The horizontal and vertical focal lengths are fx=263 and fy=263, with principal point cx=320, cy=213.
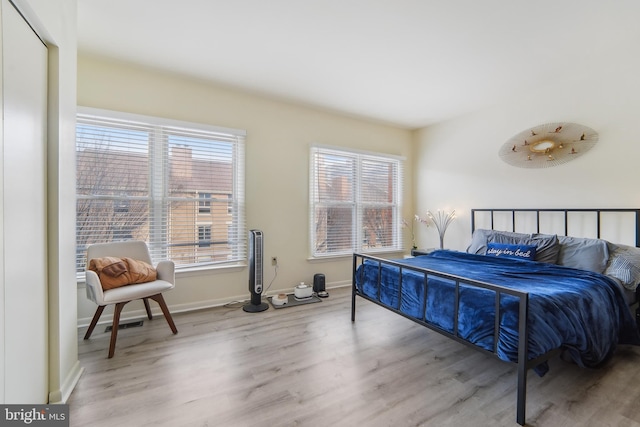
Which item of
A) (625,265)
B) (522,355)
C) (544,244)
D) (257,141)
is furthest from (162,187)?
(625,265)

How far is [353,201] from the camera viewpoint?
407cm

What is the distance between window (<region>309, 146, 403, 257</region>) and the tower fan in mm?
946

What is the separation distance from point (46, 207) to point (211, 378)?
1.44 meters

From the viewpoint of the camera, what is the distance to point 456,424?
138 centimetres

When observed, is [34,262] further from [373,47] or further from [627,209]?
[627,209]

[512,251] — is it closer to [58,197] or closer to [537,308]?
[537,308]

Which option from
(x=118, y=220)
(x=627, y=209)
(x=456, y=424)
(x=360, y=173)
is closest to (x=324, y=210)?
(x=360, y=173)

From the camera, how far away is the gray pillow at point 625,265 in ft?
6.98

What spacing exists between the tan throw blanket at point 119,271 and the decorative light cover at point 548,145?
4307mm

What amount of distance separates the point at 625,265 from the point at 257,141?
3773 mm

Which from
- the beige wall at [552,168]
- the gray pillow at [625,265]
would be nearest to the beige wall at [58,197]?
the gray pillow at [625,265]

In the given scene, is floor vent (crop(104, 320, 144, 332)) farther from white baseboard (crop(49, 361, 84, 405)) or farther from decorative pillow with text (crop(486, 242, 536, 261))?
decorative pillow with text (crop(486, 242, 536, 261))

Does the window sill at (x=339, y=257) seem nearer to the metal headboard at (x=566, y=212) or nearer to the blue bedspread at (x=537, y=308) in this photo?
the metal headboard at (x=566, y=212)

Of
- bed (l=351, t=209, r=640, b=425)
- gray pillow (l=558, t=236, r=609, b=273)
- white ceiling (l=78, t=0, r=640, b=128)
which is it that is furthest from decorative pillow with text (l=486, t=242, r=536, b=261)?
white ceiling (l=78, t=0, r=640, b=128)
